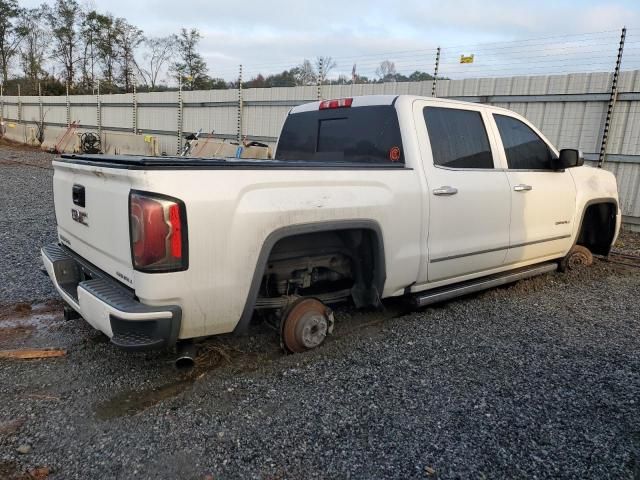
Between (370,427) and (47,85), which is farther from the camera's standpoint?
(47,85)

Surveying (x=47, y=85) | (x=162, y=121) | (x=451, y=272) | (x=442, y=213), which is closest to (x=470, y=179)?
(x=442, y=213)

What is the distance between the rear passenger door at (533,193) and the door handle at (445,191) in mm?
843

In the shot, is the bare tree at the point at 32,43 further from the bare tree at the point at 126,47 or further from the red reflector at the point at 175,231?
the red reflector at the point at 175,231

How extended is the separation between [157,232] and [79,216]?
1.11 metres

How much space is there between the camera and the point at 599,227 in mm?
6012

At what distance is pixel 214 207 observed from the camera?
2.69 m

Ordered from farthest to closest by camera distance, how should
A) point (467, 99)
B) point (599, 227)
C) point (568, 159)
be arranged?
point (467, 99), point (599, 227), point (568, 159)

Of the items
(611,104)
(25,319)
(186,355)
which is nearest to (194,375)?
(186,355)

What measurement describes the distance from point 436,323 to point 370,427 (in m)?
1.72

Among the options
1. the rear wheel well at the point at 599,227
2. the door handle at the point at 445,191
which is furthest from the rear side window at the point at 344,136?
the rear wheel well at the point at 599,227

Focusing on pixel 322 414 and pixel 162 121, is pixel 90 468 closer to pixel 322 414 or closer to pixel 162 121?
pixel 322 414

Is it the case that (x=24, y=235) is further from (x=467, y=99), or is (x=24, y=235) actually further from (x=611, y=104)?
(x=611, y=104)

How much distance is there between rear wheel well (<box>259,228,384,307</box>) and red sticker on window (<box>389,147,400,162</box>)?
73cm

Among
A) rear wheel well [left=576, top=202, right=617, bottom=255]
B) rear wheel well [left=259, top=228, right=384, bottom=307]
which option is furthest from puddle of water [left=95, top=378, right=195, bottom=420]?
rear wheel well [left=576, top=202, right=617, bottom=255]
